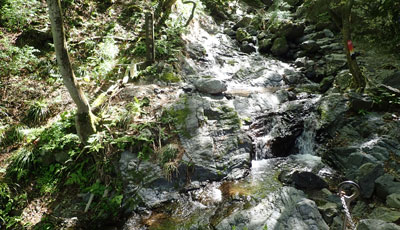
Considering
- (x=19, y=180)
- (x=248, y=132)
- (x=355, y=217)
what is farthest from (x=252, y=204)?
(x=19, y=180)

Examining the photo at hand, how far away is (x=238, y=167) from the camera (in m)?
5.36

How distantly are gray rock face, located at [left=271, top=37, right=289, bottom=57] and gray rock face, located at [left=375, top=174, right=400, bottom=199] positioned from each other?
29.8ft

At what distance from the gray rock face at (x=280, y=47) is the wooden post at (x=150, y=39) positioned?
23.5 ft

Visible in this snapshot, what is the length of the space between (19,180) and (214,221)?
4273mm

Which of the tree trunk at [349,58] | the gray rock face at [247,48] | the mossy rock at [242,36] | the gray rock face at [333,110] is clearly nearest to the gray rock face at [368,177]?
the gray rock face at [333,110]

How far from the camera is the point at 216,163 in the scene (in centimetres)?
534

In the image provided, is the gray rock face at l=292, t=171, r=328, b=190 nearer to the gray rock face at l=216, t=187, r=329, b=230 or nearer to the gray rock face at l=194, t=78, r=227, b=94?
the gray rock face at l=216, t=187, r=329, b=230

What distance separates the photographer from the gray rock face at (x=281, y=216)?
358cm

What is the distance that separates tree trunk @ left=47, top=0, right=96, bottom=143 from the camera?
13.2 feet

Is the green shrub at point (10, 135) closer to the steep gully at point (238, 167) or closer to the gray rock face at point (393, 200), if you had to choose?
the steep gully at point (238, 167)

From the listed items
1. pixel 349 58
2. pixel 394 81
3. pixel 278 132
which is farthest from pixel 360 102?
pixel 278 132

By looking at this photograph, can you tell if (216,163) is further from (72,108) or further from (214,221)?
(72,108)

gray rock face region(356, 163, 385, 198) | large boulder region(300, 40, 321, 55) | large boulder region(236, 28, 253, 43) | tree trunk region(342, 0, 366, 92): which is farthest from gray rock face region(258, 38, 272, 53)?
gray rock face region(356, 163, 385, 198)

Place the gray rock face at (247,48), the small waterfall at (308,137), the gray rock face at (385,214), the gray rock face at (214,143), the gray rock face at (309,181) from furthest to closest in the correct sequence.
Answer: the gray rock face at (247,48), the small waterfall at (308,137), the gray rock face at (214,143), the gray rock face at (309,181), the gray rock face at (385,214)
